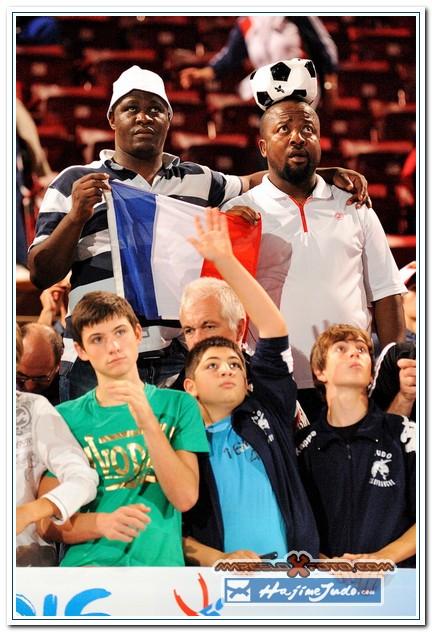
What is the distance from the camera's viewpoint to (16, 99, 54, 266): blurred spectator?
2.68 m

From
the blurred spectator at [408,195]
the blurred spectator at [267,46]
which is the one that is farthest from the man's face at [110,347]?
the blurred spectator at [408,195]

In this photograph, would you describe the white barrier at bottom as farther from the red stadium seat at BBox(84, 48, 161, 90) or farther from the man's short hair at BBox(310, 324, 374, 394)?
the red stadium seat at BBox(84, 48, 161, 90)

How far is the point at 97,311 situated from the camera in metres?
2.58

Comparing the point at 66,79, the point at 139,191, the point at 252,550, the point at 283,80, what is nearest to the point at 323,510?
the point at 252,550

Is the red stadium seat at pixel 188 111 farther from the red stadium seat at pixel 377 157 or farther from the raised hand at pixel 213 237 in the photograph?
the red stadium seat at pixel 377 157

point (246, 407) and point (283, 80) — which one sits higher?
point (283, 80)

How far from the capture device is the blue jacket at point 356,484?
8.46 feet

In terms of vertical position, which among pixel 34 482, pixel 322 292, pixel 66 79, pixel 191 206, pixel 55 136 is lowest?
pixel 34 482

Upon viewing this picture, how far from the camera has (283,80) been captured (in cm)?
266

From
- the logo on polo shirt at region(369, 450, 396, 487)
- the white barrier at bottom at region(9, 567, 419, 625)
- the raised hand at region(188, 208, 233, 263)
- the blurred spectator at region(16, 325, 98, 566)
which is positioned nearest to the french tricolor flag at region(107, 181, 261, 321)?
the raised hand at region(188, 208, 233, 263)

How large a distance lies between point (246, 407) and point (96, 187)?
0.73 metres

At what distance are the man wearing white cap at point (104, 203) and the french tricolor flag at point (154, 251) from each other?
3cm

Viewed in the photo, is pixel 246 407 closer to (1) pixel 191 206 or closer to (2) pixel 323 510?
(2) pixel 323 510

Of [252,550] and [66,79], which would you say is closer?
[252,550]
